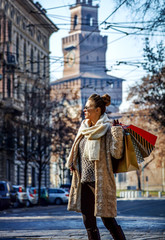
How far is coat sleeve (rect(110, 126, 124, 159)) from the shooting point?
5840mm

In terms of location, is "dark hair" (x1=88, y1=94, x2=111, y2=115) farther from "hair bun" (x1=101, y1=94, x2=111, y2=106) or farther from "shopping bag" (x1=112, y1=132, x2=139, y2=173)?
"shopping bag" (x1=112, y1=132, x2=139, y2=173)

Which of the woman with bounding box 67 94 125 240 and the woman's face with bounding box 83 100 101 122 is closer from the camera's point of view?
the woman with bounding box 67 94 125 240

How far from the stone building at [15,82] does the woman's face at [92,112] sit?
3180 centimetres

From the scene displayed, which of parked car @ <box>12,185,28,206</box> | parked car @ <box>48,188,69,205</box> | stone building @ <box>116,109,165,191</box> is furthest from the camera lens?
stone building @ <box>116,109,165,191</box>

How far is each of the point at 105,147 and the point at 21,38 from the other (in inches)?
1986

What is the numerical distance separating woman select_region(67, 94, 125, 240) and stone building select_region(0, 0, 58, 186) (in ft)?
105

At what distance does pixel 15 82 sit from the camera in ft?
168

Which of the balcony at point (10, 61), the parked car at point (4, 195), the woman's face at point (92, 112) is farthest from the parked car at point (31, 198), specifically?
the woman's face at point (92, 112)

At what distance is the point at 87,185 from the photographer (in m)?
6.02

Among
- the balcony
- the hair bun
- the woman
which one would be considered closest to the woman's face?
the woman

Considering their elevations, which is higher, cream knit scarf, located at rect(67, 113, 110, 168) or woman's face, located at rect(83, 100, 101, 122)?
woman's face, located at rect(83, 100, 101, 122)

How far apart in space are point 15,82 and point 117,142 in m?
46.0

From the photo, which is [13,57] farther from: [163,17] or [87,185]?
[87,185]

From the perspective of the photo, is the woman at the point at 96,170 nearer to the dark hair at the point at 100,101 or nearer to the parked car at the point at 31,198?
the dark hair at the point at 100,101
